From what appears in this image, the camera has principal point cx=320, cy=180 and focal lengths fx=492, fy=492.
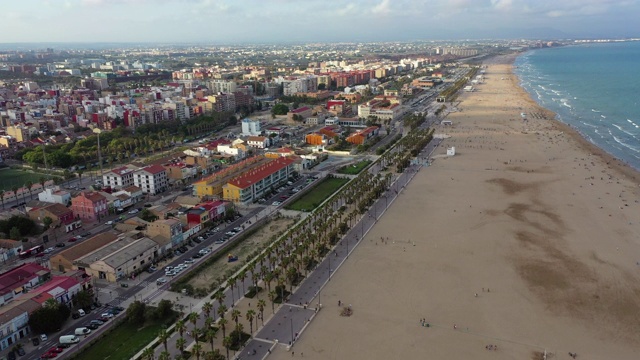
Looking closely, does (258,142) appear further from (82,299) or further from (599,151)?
(599,151)

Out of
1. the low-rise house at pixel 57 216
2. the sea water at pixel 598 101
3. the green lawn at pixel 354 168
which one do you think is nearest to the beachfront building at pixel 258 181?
the green lawn at pixel 354 168

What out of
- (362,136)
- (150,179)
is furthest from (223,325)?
(362,136)

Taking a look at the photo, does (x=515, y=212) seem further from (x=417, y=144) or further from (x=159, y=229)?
(x=159, y=229)

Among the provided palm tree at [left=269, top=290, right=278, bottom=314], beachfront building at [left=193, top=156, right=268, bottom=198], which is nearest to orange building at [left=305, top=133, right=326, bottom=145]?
beachfront building at [left=193, top=156, right=268, bottom=198]

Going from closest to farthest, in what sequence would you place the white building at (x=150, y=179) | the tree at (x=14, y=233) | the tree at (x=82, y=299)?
1. the tree at (x=82, y=299)
2. the tree at (x=14, y=233)
3. the white building at (x=150, y=179)

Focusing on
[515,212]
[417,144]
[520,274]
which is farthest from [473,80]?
[520,274]

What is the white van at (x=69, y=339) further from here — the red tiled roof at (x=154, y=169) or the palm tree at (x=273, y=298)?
the red tiled roof at (x=154, y=169)
